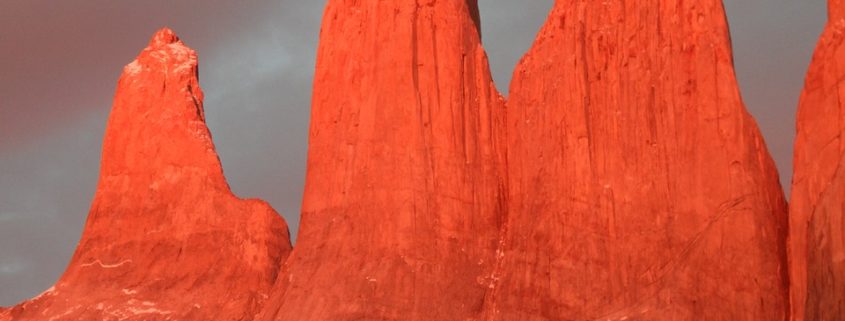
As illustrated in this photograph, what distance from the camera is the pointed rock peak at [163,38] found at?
83856 millimetres

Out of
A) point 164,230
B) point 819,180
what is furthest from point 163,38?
point 819,180

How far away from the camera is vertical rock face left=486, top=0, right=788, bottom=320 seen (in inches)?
2559

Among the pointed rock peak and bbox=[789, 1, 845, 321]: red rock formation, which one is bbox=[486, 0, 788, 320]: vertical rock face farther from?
Answer: the pointed rock peak

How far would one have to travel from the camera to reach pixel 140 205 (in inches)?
3125

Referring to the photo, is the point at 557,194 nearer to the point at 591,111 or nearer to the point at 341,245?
the point at 591,111

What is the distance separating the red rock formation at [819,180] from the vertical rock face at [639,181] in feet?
5.45

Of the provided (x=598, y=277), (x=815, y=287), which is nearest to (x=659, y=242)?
(x=598, y=277)

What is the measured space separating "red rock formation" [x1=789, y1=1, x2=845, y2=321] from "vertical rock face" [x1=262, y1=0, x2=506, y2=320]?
11.9m

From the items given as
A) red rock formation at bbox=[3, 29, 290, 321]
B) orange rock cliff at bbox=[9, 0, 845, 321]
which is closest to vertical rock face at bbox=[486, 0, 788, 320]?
orange rock cliff at bbox=[9, 0, 845, 321]

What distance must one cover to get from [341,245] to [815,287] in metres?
19.0

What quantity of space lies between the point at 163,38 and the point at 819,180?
31904 mm

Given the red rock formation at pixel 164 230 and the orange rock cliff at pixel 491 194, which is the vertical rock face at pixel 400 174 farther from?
the red rock formation at pixel 164 230

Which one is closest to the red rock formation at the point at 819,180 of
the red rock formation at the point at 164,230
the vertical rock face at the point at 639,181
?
the vertical rock face at the point at 639,181

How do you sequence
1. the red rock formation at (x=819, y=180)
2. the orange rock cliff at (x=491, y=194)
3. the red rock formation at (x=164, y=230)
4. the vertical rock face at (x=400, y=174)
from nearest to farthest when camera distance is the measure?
the red rock formation at (x=819, y=180), the orange rock cliff at (x=491, y=194), the vertical rock face at (x=400, y=174), the red rock formation at (x=164, y=230)
